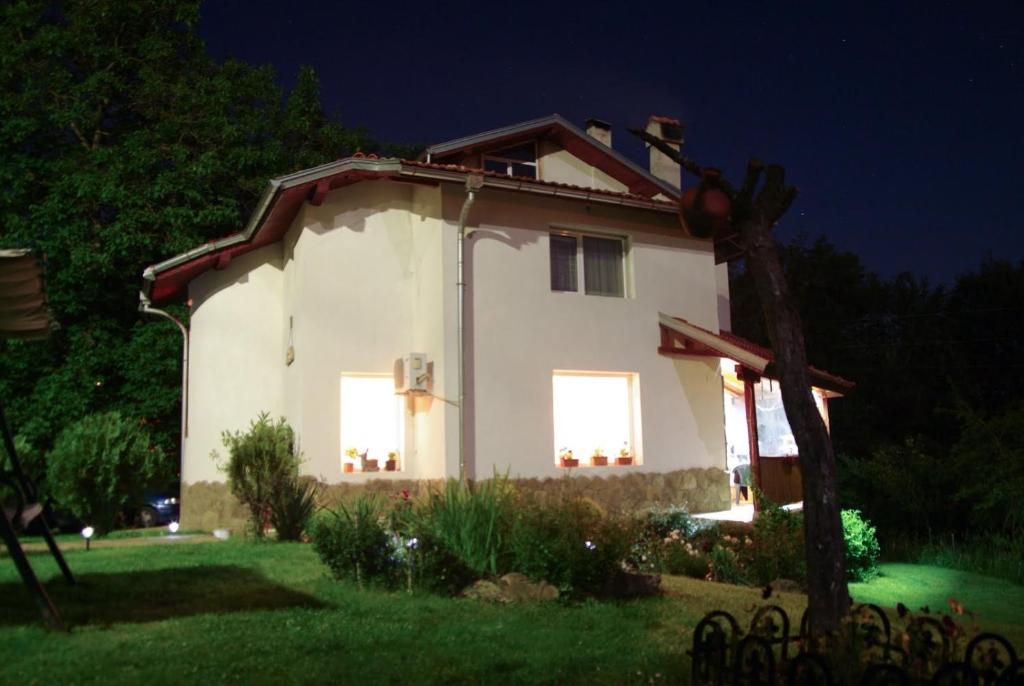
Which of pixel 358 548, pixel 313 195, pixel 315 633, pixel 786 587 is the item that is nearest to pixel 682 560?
pixel 786 587

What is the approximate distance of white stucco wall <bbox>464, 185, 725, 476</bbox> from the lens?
Answer: 510 inches

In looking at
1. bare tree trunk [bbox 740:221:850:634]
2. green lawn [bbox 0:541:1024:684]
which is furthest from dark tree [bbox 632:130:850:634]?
green lawn [bbox 0:541:1024:684]

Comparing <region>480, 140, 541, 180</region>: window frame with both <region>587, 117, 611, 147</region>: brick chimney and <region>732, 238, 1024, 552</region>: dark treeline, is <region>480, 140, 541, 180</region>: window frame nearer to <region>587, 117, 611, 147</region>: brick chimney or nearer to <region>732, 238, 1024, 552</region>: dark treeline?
<region>587, 117, 611, 147</region>: brick chimney

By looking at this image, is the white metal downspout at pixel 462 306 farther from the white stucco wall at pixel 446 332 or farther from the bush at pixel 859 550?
the bush at pixel 859 550

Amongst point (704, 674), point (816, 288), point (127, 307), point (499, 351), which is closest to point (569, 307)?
point (499, 351)

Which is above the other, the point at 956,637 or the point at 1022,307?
the point at 1022,307

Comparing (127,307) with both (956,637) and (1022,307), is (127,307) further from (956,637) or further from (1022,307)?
(1022,307)

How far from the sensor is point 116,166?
61.6 ft

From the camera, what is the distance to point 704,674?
4.90 metres

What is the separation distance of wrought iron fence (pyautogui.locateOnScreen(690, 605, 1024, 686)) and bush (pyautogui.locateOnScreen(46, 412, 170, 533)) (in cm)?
1083

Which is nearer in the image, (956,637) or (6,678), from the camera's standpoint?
(956,637)

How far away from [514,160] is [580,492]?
644 cm

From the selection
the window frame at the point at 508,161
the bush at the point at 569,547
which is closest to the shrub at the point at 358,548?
the bush at the point at 569,547

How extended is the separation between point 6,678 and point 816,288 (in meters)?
32.5
